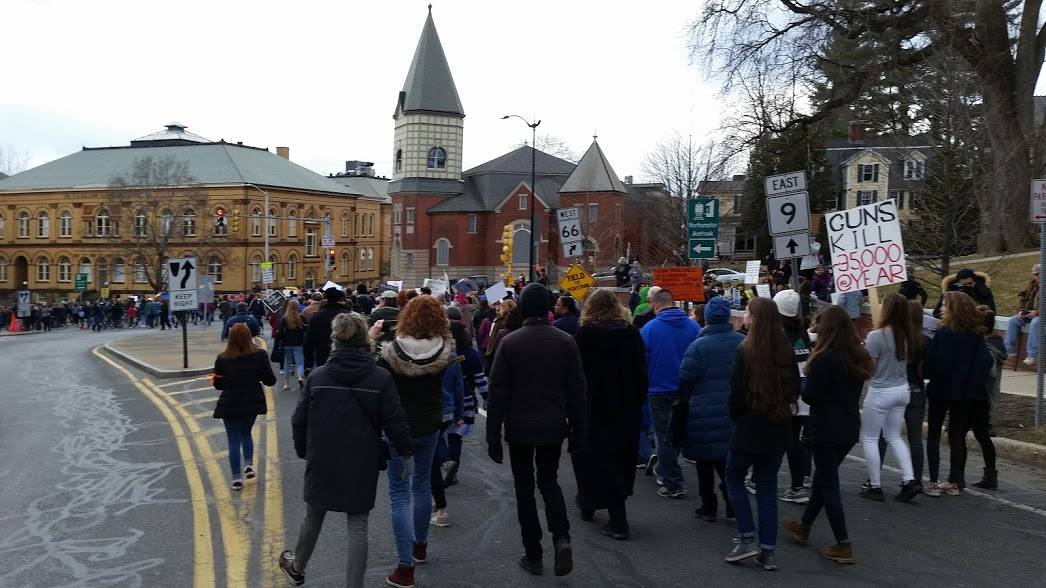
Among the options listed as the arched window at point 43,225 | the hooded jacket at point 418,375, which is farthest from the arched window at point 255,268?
the hooded jacket at point 418,375

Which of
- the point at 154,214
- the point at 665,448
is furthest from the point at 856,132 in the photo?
the point at 665,448

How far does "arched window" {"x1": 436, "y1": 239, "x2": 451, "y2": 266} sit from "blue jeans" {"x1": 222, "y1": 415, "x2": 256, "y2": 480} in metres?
81.6

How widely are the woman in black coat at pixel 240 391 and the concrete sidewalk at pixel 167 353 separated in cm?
1194

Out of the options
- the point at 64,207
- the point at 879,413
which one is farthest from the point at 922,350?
the point at 64,207

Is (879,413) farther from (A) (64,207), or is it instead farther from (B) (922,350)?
(A) (64,207)

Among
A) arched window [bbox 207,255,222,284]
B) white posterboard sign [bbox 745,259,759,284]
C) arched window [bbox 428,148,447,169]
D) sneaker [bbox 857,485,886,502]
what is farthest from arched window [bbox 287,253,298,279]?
sneaker [bbox 857,485,886,502]

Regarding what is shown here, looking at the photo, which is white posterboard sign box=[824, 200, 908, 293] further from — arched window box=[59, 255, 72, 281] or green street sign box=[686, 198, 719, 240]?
arched window box=[59, 255, 72, 281]

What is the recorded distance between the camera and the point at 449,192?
91250mm

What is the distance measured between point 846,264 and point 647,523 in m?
4.93

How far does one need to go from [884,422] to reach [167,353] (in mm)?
22246

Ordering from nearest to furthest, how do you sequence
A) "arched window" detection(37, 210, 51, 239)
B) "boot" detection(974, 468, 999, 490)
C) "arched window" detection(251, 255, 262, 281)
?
"boot" detection(974, 468, 999, 490) < "arched window" detection(251, 255, 262, 281) < "arched window" detection(37, 210, 51, 239)

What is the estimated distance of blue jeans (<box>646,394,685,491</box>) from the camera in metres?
8.77

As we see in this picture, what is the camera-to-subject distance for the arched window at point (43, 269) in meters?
85.8

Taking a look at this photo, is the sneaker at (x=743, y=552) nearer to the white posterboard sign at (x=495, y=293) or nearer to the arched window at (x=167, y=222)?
the white posterboard sign at (x=495, y=293)
